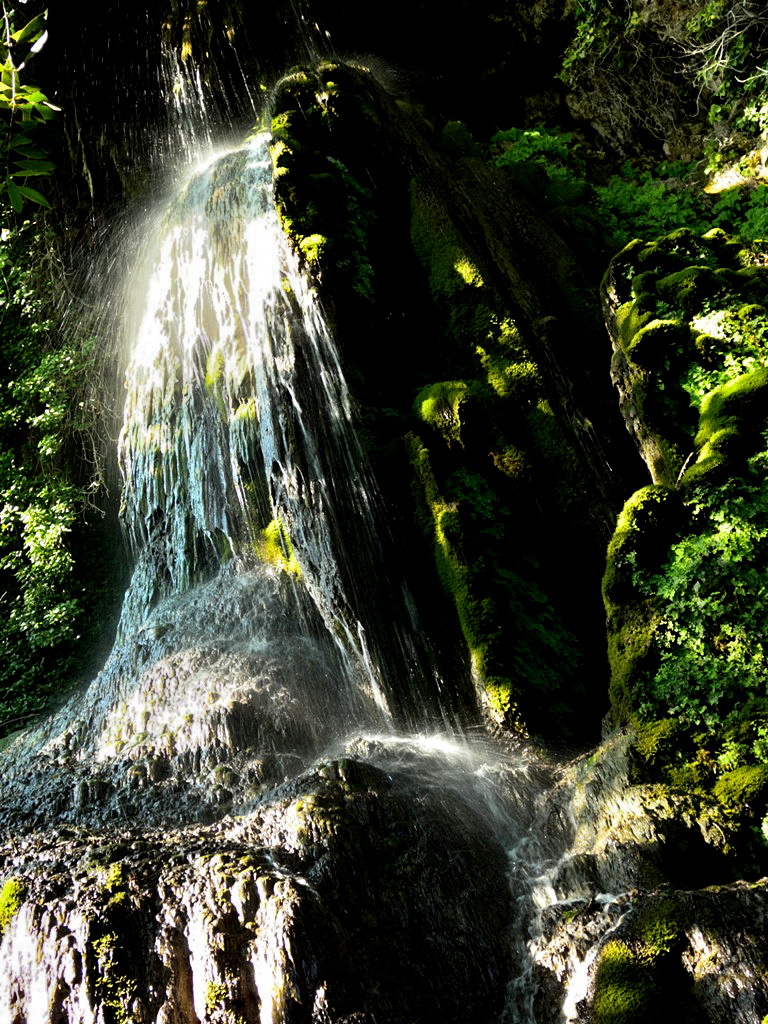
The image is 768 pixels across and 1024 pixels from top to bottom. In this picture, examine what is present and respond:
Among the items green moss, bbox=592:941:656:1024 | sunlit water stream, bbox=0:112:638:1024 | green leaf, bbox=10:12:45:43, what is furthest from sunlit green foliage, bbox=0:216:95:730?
green moss, bbox=592:941:656:1024

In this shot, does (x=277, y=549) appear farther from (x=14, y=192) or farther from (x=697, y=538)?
(x=14, y=192)

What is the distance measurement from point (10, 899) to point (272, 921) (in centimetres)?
Result: 135

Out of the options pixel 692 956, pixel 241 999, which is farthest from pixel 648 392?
pixel 241 999

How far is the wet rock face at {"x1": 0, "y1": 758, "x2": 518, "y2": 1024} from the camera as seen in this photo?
3230mm

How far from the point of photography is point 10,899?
3590 millimetres

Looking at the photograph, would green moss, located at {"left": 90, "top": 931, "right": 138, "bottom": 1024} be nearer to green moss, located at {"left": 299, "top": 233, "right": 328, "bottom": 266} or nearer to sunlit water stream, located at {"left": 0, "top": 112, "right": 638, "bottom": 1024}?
sunlit water stream, located at {"left": 0, "top": 112, "right": 638, "bottom": 1024}

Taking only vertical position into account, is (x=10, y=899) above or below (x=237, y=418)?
below

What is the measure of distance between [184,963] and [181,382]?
260 inches

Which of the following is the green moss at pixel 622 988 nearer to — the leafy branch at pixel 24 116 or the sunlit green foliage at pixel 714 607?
the sunlit green foliage at pixel 714 607

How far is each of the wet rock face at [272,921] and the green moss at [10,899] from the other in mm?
28

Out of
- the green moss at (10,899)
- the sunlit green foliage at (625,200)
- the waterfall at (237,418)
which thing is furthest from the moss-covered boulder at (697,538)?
the green moss at (10,899)

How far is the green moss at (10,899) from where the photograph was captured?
3518 millimetres

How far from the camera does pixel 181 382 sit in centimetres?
866

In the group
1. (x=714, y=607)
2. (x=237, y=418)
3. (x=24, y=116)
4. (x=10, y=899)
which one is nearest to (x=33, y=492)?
(x=237, y=418)
